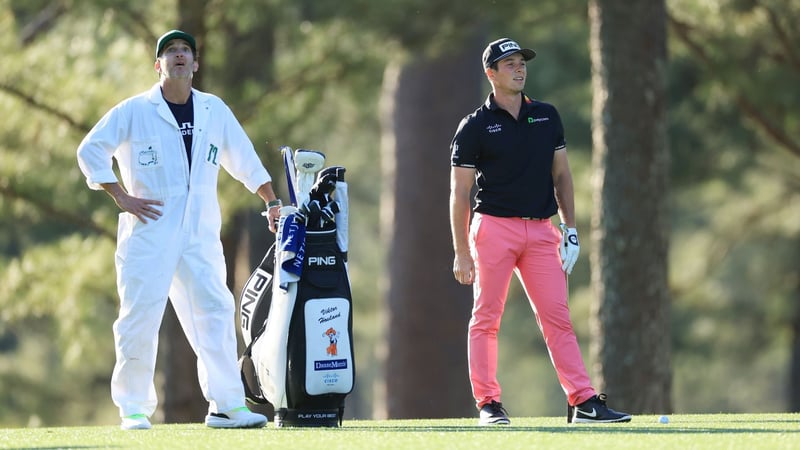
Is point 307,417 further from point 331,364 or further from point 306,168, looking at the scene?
point 306,168

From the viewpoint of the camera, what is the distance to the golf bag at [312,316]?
746cm

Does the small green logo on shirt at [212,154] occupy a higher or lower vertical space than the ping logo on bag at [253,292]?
higher

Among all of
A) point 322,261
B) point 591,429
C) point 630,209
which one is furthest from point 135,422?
point 630,209

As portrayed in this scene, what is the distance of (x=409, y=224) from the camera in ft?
54.4

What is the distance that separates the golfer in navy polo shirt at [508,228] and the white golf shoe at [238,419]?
1081 mm

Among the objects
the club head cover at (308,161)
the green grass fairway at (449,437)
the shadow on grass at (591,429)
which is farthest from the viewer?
the club head cover at (308,161)

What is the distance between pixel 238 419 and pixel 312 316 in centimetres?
62

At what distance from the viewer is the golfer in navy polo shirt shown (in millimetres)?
7578

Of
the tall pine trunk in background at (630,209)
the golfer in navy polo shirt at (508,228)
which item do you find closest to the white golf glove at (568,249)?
the golfer in navy polo shirt at (508,228)

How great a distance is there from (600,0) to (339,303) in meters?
4.76

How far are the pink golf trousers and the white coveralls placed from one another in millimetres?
1224

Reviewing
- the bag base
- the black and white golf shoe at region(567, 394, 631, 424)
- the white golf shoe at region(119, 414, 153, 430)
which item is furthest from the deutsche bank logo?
the black and white golf shoe at region(567, 394, 631, 424)

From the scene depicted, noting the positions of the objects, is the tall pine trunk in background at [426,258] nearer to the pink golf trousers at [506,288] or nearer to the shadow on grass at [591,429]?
the pink golf trousers at [506,288]

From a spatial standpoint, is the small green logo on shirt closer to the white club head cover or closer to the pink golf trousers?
the white club head cover
